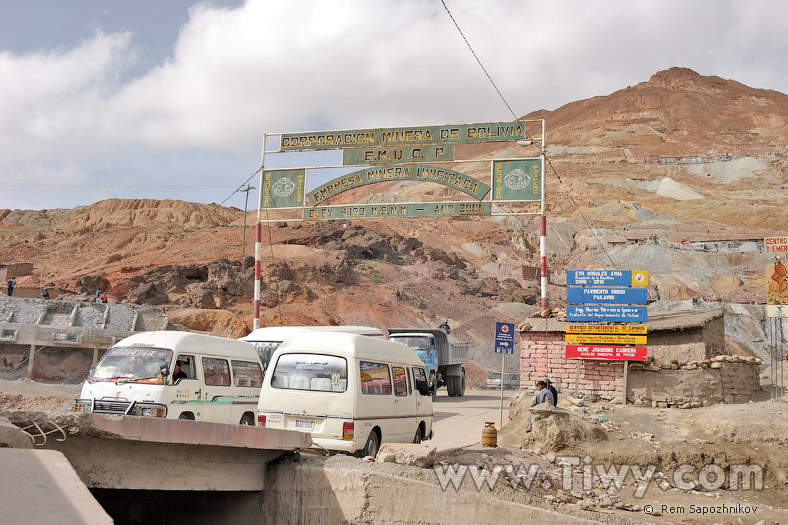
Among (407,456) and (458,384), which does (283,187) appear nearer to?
(458,384)

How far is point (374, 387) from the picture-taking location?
1058 cm

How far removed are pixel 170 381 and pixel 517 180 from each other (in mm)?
14286

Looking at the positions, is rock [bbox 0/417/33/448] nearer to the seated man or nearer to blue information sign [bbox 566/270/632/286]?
the seated man

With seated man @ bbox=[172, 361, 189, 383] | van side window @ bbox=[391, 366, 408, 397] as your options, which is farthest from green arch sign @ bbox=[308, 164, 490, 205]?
seated man @ bbox=[172, 361, 189, 383]

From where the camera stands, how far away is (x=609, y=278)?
17.5m

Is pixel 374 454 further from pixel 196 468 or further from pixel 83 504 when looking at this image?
pixel 83 504

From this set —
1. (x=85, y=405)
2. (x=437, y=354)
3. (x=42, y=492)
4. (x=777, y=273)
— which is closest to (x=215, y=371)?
(x=85, y=405)

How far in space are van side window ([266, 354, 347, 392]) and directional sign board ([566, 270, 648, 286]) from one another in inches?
357

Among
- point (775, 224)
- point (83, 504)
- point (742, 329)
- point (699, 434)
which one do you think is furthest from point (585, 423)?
point (775, 224)

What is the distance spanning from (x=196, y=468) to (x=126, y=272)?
150 feet

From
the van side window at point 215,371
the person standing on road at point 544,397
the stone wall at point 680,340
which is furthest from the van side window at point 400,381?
the stone wall at point 680,340

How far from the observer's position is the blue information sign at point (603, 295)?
56.5 feet

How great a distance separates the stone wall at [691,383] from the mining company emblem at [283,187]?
13281mm

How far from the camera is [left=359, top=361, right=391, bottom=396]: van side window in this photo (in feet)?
33.8
